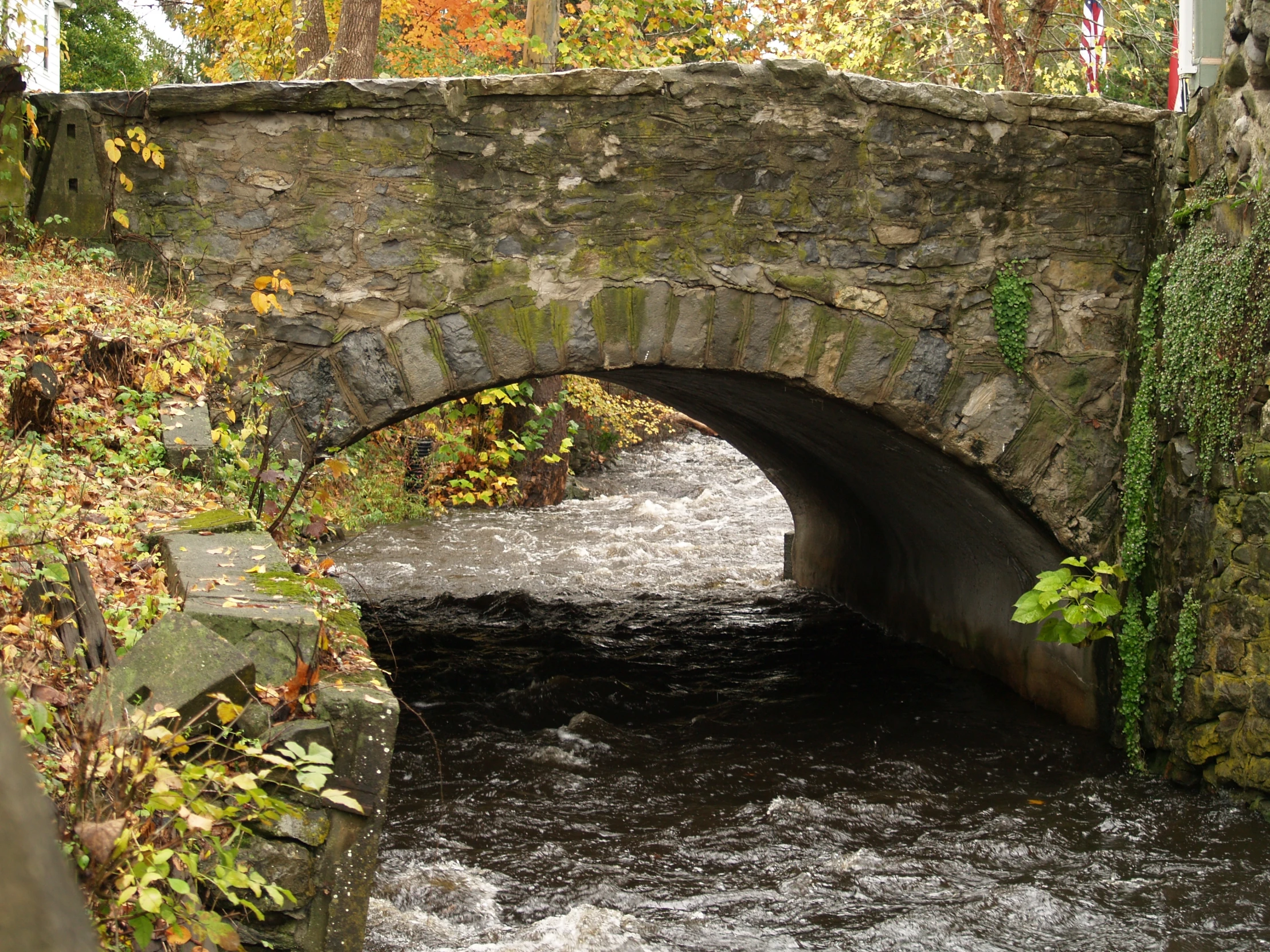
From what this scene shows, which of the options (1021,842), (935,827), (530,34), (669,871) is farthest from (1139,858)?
(530,34)

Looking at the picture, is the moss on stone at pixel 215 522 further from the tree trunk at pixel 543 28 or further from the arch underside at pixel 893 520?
the tree trunk at pixel 543 28

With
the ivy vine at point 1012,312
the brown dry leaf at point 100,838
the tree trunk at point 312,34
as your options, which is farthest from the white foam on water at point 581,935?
the tree trunk at point 312,34

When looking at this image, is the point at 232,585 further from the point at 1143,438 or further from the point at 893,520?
Answer: the point at 893,520

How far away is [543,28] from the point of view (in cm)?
1083

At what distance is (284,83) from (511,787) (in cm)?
316

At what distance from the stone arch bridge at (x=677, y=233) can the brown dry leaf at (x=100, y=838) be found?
331 centimetres

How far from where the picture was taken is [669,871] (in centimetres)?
418

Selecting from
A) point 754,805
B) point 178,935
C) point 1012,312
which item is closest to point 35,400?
point 178,935

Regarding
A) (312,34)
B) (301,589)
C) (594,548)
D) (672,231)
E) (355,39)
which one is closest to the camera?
(301,589)

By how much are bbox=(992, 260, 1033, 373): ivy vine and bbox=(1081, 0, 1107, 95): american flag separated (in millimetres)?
6344

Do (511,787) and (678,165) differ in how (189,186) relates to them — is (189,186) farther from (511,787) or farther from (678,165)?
(511,787)

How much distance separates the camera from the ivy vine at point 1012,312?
17.2 feet

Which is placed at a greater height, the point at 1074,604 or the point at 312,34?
the point at 312,34

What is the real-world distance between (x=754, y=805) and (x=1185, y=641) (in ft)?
6.36
